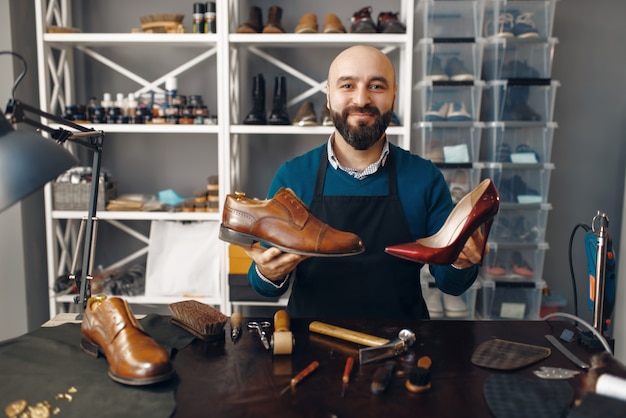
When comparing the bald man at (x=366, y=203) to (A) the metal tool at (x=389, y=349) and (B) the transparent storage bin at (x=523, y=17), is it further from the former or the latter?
(B) the transparent storage bin at (x=523, y=17)

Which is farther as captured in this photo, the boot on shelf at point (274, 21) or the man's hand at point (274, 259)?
the boot on shelf at point (274, 21)

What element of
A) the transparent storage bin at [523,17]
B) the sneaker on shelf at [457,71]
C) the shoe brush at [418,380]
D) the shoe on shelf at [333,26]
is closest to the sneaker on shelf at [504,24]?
the transparent storage bin at [523,17]

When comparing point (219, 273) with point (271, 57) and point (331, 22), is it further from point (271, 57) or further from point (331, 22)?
point (331, 22)

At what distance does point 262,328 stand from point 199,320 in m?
0.16

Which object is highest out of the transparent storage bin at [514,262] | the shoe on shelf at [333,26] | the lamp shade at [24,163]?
the shoe on shelf at [333,26]

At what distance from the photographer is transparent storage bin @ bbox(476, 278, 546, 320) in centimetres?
283

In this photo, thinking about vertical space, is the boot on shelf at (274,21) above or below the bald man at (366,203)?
above

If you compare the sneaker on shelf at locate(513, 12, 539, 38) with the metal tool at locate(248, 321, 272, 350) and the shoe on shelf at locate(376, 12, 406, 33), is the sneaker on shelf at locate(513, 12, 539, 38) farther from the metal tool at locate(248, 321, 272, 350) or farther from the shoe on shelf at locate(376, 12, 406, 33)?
the metal tool at locate(248, 321, 272, 350)

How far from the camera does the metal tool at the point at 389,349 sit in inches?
45.5

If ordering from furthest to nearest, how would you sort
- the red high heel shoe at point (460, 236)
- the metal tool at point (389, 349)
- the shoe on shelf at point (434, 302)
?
1. the shoe on shelf at point (434, 302)
2. the red high heel shoe at point (460, 236)
3. the metal tool at point (389, 349)

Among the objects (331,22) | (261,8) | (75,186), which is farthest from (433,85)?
(75,186)

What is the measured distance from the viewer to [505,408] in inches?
38.1

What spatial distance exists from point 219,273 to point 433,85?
1520 millimetres

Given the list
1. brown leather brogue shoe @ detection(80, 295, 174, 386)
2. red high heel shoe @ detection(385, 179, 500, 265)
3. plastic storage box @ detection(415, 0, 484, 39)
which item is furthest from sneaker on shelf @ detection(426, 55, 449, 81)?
brown leather brogue shoe @ detection(80, 295, 174, 386)
